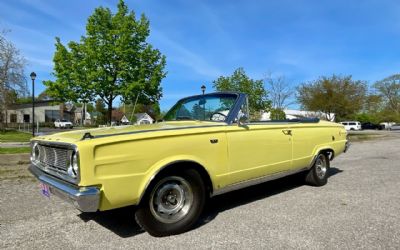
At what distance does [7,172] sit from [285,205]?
6709 millimetres

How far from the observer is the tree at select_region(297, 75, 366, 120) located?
28734 mm

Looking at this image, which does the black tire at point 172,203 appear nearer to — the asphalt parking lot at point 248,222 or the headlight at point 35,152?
the asphalt parking lot at point 248,222

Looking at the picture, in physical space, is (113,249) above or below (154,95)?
below

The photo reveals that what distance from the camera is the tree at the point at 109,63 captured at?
20250mm

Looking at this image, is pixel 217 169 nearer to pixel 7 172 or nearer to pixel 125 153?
pixel 125 153

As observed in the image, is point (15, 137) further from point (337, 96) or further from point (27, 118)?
point (27, 118)

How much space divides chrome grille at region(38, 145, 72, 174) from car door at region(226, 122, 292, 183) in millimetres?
1993

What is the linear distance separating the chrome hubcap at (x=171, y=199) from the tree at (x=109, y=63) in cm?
1691

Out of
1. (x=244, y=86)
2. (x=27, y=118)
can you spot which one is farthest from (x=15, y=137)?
(x=27, y=118)

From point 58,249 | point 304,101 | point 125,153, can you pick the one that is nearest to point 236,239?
point 125,153

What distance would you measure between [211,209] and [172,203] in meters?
1.10

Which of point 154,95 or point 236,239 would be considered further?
point 154,95

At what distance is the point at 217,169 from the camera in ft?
13.7

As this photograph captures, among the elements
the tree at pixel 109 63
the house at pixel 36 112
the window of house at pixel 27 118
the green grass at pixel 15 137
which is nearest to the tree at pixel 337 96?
the tree at pixel 109 63
